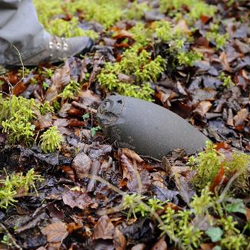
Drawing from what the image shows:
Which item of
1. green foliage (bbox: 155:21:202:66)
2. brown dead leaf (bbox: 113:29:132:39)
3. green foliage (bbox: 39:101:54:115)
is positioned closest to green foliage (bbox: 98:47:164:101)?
green foliage (bbox: 155:21:202:66)

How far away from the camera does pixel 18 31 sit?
3668 millimetres

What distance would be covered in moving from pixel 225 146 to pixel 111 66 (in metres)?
1.41

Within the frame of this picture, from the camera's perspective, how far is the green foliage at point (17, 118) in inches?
115

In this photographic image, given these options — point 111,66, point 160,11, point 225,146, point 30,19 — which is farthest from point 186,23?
point 225,146

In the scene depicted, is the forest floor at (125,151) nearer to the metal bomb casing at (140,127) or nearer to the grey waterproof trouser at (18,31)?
the metal bomb casing at (140,127)

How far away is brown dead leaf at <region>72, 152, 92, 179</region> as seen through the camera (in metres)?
2.78

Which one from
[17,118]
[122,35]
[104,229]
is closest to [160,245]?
[104,229]

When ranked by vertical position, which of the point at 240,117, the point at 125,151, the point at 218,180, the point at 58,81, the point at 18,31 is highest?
the point at 18,31

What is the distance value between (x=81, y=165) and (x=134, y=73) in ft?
4.26

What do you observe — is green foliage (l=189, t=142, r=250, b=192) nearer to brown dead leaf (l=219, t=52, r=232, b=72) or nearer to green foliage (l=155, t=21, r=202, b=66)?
green foliage (l=155, t=21, r=202, b=66)

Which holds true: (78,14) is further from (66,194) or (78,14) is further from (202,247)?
(202,247)

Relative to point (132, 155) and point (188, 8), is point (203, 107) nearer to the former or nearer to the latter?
point (132, 155)

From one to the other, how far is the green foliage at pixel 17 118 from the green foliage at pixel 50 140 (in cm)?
12

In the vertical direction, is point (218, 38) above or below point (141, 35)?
below
